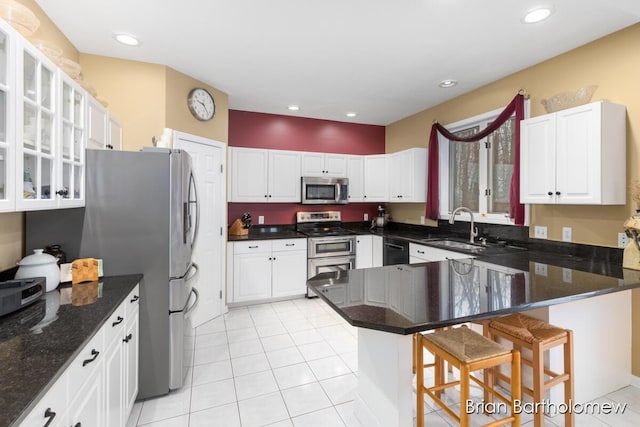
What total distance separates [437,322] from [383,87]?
3013 millimetres

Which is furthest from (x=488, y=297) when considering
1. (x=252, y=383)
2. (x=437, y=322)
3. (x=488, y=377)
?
(x=252, y=383)

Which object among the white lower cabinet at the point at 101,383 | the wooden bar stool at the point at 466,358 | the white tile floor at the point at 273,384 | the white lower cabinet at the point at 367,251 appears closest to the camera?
the white lower cabinet at the point at 101,383

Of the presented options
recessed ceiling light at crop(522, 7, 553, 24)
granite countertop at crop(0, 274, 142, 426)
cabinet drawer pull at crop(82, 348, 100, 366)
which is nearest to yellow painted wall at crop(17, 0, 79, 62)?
granite countertop at crop(0, 274, 142, 426)

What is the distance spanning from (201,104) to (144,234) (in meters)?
1.92

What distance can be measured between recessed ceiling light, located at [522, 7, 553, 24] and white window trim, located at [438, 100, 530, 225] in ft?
3.04

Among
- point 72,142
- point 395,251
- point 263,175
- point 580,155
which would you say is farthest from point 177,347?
point 580,155

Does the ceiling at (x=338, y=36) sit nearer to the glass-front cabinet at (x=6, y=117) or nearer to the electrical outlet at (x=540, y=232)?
the glass-front cabinet at (x=6, y=117)

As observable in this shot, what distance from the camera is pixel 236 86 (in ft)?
11.5

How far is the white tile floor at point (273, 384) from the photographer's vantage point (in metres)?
1.92

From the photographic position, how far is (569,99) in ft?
8.09

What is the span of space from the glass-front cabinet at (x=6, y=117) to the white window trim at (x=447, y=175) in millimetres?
3676

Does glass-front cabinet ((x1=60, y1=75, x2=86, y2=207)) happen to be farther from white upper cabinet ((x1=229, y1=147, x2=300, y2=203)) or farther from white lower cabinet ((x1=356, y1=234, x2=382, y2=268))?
white lower cabinet ((x1=356, y1=234, x2=382, y2=268))

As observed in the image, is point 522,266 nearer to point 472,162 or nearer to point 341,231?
point 472,162

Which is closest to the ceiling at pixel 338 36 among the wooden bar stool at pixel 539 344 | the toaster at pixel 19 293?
the toaster at pixel 19 293
